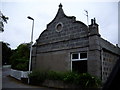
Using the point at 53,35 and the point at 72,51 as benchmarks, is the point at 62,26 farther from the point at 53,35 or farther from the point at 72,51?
the point at 72,51

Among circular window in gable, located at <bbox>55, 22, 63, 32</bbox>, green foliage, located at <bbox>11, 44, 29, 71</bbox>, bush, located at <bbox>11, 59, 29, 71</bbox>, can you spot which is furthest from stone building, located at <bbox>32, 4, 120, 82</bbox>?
green foliage, located at <bbox>11, 44, 29, 71</bbox>

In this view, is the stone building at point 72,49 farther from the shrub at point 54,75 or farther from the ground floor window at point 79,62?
the shrub at point 54,75

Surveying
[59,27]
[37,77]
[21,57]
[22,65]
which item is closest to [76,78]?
[37,77]

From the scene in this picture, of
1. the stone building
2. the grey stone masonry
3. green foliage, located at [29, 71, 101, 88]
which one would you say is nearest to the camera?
green foliage, located at [29, 71, 101, 88]

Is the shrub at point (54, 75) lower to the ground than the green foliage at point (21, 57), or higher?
lower

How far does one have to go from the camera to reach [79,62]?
13.7 m

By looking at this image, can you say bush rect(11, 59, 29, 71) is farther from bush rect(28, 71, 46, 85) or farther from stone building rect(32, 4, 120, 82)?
bush rect(28, 71, 46, 85)

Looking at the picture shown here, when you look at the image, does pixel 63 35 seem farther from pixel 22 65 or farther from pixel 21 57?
pixel 21 57

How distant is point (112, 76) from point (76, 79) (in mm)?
10535

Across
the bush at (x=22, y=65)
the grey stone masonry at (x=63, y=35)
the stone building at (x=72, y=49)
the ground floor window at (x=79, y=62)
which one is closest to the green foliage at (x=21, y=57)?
the bush at (x=22, y=65)

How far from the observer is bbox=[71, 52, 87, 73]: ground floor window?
13.3 m

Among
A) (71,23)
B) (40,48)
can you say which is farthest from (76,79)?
(40,48)

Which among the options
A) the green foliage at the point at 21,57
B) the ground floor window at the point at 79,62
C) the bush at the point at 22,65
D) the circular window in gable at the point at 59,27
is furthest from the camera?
the green foliage at the point at 21,57

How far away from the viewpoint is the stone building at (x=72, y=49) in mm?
12625
